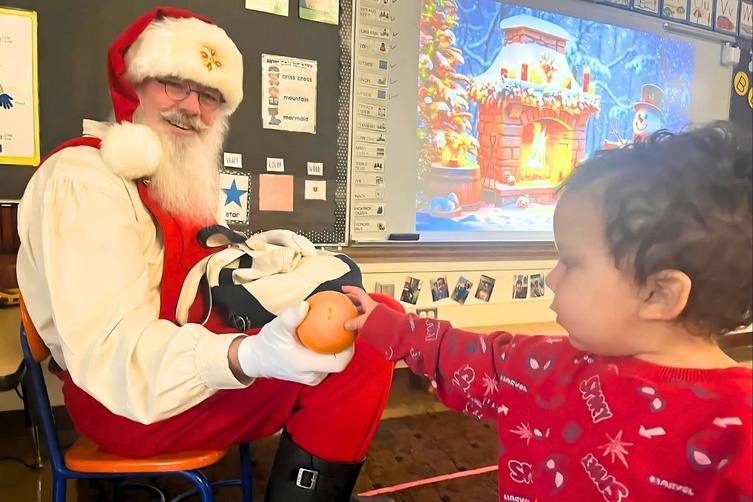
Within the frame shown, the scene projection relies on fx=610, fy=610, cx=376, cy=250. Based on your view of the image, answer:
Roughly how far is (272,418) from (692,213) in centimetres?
72

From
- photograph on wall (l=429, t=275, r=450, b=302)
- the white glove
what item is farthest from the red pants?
photograph on wall (l=429, t=275, r=450, b=302)

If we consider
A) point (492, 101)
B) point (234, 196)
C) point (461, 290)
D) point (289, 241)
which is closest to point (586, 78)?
point (492, 101)

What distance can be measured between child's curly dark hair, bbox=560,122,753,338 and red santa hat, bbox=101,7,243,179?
82 cm

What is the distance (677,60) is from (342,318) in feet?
7.92

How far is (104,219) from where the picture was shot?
980 mm

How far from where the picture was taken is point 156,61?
46.6 inches

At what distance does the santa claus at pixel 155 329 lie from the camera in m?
0.89

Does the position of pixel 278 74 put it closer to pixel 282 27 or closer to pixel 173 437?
pixel 282 27

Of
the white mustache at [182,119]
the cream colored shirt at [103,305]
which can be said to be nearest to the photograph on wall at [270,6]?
the white mustache at [182,119]

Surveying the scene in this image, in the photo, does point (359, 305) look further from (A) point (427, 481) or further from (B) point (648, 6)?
(B) point (648, 6)

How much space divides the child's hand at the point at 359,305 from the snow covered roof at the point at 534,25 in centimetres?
175

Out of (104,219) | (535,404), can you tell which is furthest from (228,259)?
(535,404)

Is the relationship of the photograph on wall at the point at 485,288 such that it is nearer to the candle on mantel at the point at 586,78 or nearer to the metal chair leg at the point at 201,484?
Answer: the candle on mantel at the point at 586,78

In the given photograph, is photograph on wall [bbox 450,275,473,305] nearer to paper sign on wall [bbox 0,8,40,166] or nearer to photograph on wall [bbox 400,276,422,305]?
photograph on wall [bbox 400,276,422,305]
